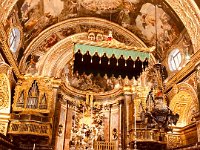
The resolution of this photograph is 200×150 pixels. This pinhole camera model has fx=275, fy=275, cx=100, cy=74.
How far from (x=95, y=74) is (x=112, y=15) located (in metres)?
6.17

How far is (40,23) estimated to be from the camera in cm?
1458

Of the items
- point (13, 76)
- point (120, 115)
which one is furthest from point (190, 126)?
point (13, 76)

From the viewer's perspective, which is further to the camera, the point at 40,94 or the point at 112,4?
the point at 112,4

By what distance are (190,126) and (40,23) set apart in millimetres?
9158

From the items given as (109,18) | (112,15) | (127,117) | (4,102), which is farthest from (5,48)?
(127,117)

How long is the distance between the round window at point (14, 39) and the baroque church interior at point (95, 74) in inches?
2.2

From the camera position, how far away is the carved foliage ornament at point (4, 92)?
12466 millimetres

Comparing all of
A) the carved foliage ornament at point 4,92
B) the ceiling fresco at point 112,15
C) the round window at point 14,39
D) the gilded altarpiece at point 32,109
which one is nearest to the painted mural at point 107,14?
the ceiling fresco at point 112,15

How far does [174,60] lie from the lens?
46.5 feet

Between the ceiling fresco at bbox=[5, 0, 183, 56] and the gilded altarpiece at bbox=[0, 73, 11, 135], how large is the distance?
274 cm

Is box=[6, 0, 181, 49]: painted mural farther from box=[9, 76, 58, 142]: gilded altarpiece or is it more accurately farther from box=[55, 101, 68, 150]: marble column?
box=[55, 101, 68, 150]: marble column

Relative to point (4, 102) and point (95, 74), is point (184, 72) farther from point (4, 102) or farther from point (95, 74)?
point (4, 102)

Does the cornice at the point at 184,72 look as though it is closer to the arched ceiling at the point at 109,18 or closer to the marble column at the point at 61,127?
the arched ceiling at the point at 109,18

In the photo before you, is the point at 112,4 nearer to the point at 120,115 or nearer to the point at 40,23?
the point at 40,23
